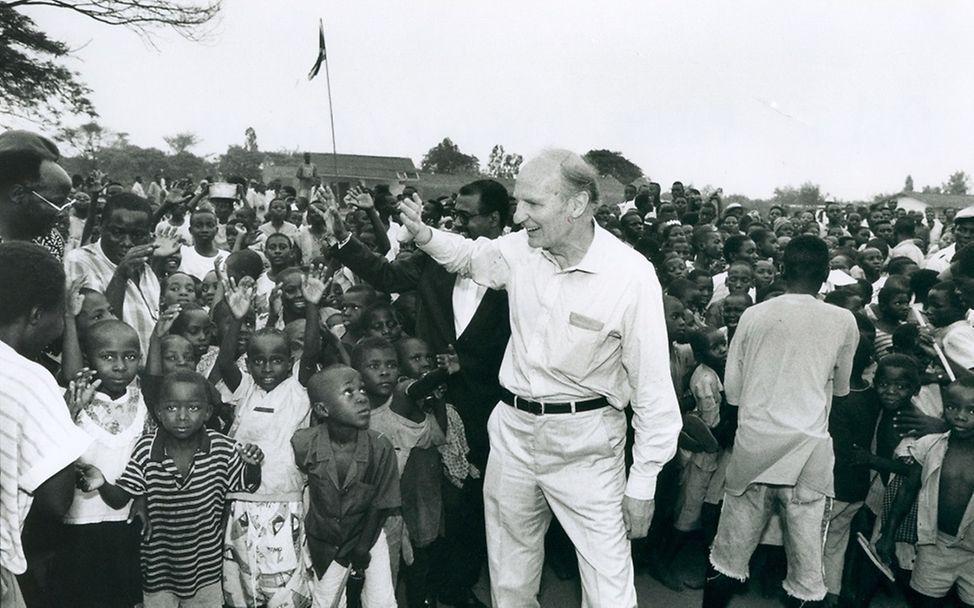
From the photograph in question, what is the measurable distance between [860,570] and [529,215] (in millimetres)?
2785

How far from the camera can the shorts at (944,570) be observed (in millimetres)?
3129

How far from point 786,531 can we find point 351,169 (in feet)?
93.2

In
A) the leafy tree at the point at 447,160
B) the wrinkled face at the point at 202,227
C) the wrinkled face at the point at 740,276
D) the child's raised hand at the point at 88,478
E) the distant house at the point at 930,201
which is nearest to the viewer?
the child's raised hand at the point at 88,478

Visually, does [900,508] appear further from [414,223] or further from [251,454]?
[251,454]

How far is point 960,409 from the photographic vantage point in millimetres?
3082

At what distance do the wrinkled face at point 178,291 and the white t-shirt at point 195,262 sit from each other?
0.86 metres

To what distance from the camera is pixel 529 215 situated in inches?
100.0

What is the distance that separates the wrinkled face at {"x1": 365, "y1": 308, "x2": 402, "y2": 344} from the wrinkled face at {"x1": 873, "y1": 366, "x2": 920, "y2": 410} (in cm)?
255

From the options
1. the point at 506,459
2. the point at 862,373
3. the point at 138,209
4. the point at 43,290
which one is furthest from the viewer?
the point at 862,373

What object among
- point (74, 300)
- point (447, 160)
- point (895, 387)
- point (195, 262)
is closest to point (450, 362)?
point (74, 300)

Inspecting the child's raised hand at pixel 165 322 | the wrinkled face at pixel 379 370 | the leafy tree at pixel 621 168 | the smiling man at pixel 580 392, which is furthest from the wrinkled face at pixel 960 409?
the leafy tree at pixel 621 168

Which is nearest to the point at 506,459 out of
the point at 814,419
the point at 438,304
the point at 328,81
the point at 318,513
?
the point at 318,513

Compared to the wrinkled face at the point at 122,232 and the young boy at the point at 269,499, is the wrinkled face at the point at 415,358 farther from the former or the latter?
the wrinkled face at the point at 122,232

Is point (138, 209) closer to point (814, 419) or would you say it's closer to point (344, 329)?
point (344, 329)
